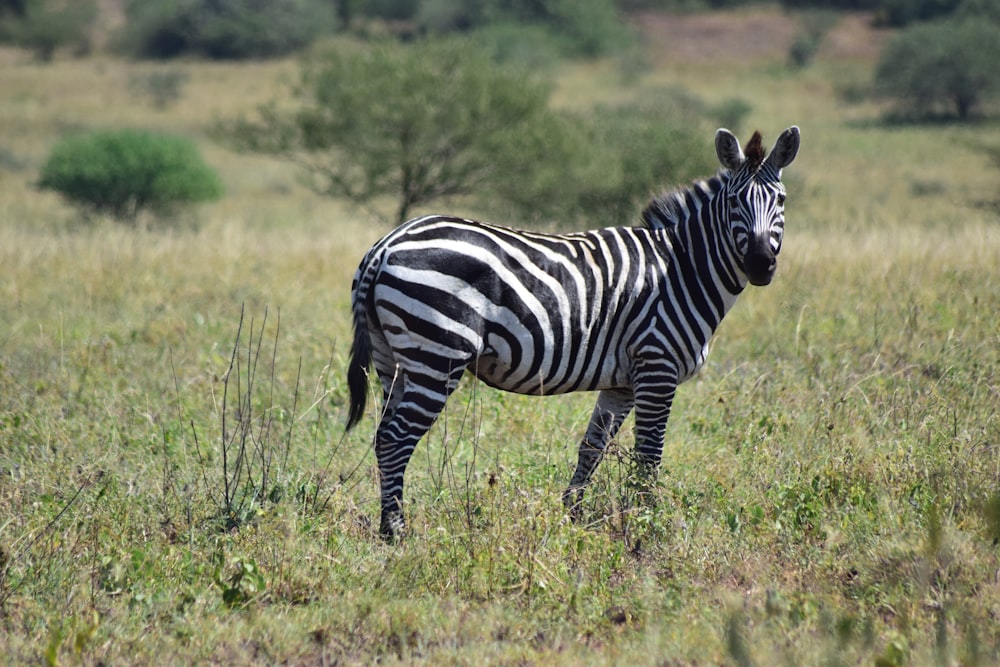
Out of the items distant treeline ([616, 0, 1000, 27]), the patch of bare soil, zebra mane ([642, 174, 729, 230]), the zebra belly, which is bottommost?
the zebra belly

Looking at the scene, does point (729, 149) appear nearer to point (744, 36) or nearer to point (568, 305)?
point (568, 305)

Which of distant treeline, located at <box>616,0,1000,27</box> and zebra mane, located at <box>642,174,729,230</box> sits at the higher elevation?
distant treeline, located at <box>616,0,1000,27</box>

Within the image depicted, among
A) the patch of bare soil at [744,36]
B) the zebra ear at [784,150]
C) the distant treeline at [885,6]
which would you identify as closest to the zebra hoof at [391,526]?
the zebra ear at [784,150]

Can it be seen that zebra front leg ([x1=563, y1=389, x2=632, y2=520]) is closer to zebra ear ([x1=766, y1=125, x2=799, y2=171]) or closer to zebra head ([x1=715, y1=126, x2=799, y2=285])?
zebra head ([x1=715, y1=126, x2=799, y2=285])

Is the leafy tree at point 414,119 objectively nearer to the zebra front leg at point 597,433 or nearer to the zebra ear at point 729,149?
the zebra front leg at point 597,433

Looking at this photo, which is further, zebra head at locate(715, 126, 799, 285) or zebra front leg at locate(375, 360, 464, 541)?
zebra head at locate(715, 126, 799, 285)

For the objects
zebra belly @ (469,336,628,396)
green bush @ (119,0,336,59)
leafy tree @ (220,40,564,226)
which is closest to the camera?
zebra belly @ (469,336,628,396)

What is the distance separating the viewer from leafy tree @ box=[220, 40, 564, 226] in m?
16.8

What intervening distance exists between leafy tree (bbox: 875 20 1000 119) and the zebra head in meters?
42.0

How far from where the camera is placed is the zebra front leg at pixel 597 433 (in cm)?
518

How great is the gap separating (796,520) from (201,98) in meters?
45.9

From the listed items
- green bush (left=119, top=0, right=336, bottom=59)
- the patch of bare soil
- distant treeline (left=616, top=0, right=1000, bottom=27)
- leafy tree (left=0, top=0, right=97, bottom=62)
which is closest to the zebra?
the patch of bare soil

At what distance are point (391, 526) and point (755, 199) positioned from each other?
251 cm

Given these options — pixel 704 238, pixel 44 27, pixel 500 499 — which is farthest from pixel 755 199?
pixel 44 27
